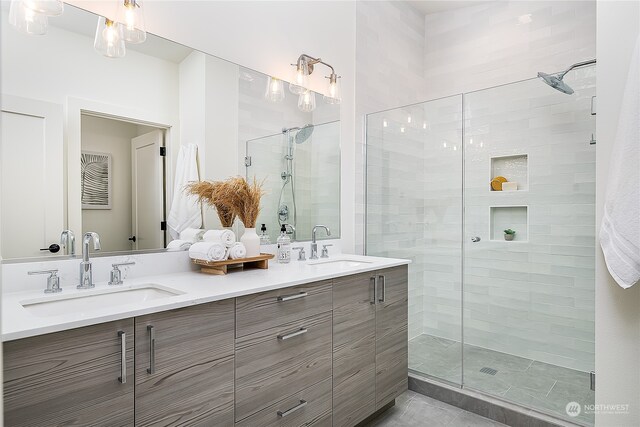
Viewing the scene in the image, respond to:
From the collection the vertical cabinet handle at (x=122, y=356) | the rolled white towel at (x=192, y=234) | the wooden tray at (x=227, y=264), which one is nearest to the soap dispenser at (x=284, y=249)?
the wooden tray at (x=227, y=264)

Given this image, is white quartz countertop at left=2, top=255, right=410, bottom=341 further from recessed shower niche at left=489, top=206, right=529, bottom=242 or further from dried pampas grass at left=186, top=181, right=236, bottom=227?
recessed shower niche at left=489, top=206, right=529, bottom=242

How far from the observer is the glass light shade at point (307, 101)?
8.28ft

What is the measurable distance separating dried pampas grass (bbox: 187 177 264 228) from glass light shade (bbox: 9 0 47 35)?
83 cm

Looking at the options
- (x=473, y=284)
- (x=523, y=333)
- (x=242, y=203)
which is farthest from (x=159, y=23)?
(x=523, y=333)

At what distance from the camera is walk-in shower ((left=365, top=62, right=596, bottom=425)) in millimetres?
2551

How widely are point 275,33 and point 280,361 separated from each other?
74.2 inches

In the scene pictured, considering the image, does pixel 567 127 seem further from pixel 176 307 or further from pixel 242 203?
pixel 176 307

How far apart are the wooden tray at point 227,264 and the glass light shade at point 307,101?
1092 mm

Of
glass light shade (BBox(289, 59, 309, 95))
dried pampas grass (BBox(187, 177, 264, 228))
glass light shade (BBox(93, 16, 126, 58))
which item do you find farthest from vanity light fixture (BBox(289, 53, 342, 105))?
glass light shade (BBox(93, 16, 126, 58))

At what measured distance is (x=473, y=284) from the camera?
2.95 metres

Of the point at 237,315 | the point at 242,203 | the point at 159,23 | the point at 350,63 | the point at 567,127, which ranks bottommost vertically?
the point at 237,315

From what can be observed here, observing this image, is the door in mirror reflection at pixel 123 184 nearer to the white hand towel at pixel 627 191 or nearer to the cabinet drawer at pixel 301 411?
the cabinet drawer at pixel 301 411

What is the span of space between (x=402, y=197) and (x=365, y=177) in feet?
1.37

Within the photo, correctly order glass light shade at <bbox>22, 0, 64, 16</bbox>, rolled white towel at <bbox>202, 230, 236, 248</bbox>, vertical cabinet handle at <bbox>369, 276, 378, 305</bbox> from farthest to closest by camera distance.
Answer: vertical cabinet handle at <bbox>369, 276, 378, 305</bbox>, rolled white towel at <bbox>202, 230, 236, 248</bbox>, glass light shade at <bbox>22, 0, 64, 16</bbox>
